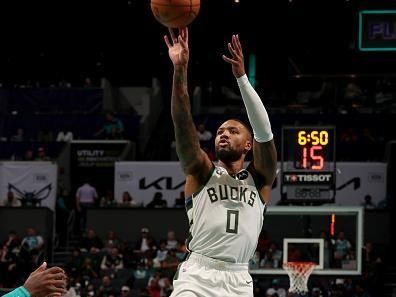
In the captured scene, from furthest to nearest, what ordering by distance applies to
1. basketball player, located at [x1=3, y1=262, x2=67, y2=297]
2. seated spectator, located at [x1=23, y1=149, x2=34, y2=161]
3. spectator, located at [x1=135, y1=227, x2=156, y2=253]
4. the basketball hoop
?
seated spectator, located at [x1=23, y1=149, x2=34, y2=161]
spectator, located at [x1=135, y1=227, x2=156, y2=253]
the basketball hoop
basketball player, located at [x1=3, y1=262, x2=67, y2=297]

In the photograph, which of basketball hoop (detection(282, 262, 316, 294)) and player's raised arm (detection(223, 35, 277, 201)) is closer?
player's raised arm (detection(223, 35, 277, 201))

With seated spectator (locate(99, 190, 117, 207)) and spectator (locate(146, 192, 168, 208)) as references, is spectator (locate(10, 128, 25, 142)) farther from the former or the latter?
spectator (locate(146, 192, 168, 208))

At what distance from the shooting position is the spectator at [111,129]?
31172 mm

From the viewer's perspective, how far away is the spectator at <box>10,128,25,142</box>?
31422mm

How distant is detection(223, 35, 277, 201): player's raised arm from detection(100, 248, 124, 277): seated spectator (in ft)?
53.8

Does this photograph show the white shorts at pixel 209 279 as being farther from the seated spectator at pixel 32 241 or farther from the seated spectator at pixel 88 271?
the seated spectator at pixel 32 241

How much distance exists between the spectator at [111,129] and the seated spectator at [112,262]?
6.63 meters

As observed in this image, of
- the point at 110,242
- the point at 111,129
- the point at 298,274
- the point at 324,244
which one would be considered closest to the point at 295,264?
the point at 298,274

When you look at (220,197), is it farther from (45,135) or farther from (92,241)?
(45,135)

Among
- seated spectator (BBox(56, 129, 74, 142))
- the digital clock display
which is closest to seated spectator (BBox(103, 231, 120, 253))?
seated spectator (BBox(56, 129, 74, 142))

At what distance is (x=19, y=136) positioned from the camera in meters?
A: 31.5

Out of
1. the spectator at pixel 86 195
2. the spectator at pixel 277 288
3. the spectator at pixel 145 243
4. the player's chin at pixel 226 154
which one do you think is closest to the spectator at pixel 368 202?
the spectator at pixel 277 288

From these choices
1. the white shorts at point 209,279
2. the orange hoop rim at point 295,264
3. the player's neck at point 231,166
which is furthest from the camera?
the orange hoop rim at point 295,264

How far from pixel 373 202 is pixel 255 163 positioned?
1909cm
